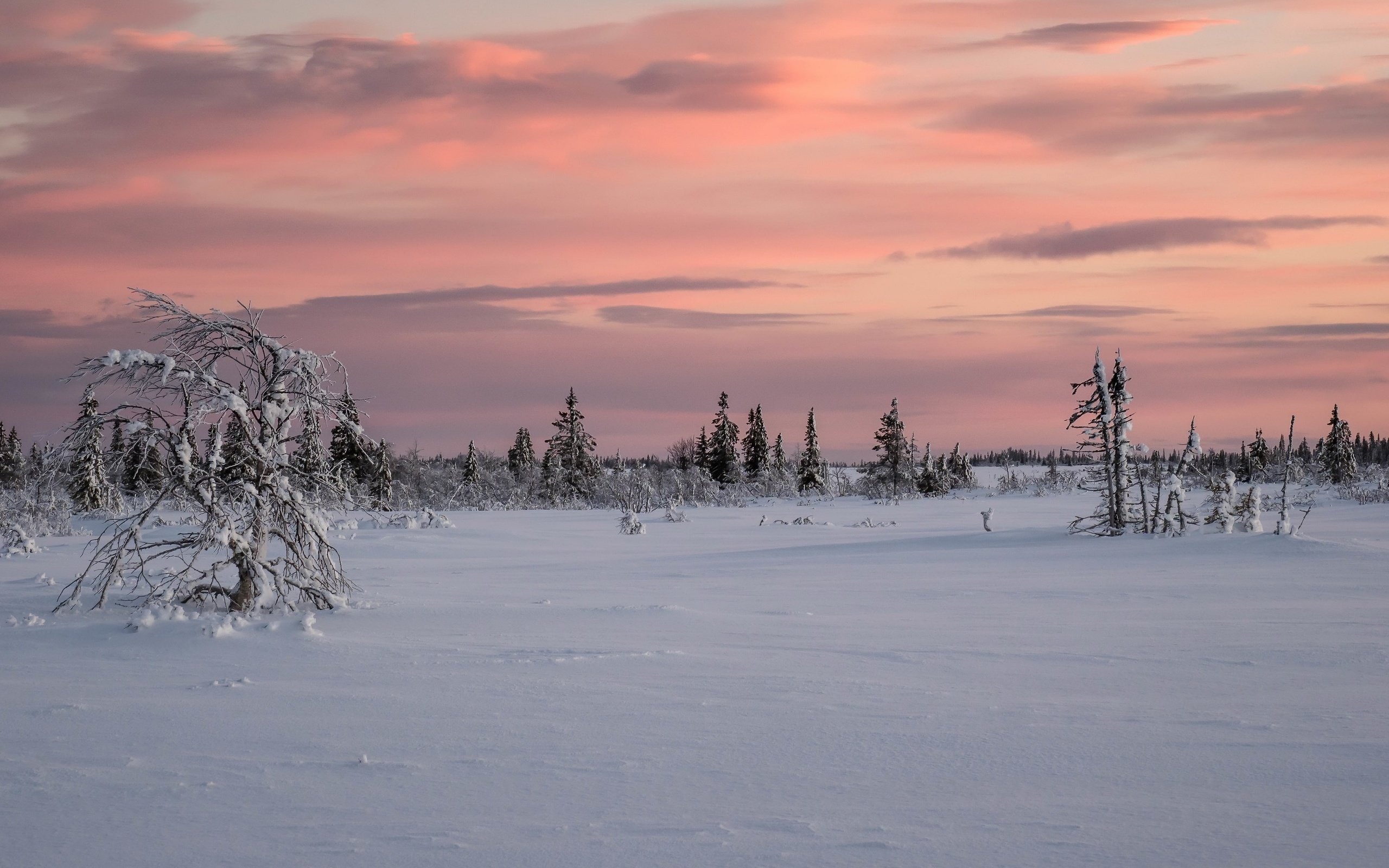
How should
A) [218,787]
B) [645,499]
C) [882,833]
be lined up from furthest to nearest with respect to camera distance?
[645,499]
[218,787]
[882,833]

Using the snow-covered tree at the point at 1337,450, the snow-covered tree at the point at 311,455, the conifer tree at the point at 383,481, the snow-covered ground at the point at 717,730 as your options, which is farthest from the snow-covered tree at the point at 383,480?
the snow-covered tree at the point at 1337,450

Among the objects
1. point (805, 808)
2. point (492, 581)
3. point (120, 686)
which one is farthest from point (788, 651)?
point (492, 581)

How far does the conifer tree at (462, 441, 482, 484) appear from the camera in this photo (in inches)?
2420

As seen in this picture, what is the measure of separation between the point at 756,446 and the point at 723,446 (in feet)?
11.5

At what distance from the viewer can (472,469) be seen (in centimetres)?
6325

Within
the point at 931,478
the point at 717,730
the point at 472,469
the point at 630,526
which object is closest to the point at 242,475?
the point at 717,730

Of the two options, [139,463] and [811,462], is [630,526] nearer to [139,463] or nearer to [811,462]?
[139,463]

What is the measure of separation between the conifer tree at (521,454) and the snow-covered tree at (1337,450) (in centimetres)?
4971

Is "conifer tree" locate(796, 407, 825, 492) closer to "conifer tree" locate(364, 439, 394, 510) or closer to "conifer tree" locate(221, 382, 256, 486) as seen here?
"conifer tree" locate(364, 439, 394, 510)

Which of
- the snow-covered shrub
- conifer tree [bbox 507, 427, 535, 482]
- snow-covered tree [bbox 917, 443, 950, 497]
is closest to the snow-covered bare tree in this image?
the snow-covered shrub

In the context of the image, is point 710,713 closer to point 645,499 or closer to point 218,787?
point 218,787

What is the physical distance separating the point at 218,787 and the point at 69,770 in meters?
1.03

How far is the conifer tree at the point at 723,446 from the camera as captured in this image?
243 ft

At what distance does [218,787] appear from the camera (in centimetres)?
549
